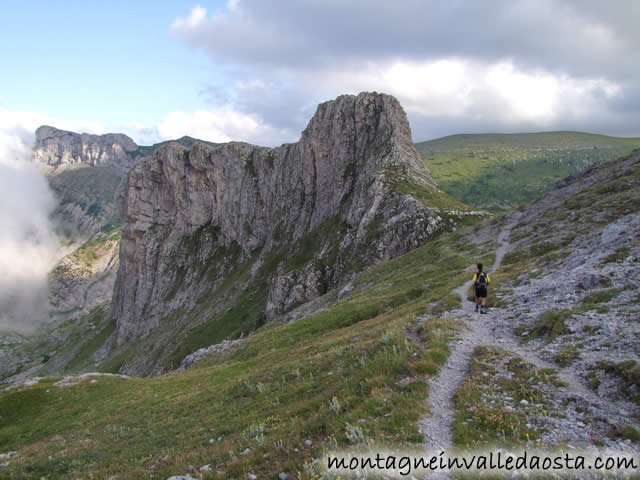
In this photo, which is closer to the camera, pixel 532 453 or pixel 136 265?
pixel 532 453

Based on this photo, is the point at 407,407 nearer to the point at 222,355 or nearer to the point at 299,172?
the point at 222,355

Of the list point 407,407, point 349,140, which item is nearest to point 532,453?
point 407,407

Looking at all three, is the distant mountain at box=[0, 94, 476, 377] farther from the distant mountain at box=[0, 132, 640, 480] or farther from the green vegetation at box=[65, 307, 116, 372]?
the distant mountain at box=[0, 132, 640, 480]

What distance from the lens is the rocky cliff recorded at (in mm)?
71938

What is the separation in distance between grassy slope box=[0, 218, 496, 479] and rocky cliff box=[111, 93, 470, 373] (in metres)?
38.8

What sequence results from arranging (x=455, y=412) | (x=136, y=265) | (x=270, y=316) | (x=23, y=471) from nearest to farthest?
(x=455, y=412), (x=23, y=471), (x=270, y=316), (x=136, y=265)

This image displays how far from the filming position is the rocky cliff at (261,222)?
71.9 metres

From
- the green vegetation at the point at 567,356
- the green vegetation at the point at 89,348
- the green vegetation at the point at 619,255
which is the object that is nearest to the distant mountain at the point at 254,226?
the green vegetation at the point at 89,348

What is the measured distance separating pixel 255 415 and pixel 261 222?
118954mm

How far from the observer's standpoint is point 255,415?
13.8m

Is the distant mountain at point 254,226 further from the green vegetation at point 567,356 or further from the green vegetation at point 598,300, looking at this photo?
the green vegetation at point 567,356

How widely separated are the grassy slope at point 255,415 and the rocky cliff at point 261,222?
3884 centimetres

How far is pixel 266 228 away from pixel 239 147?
42.2 meters

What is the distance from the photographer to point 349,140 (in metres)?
101
